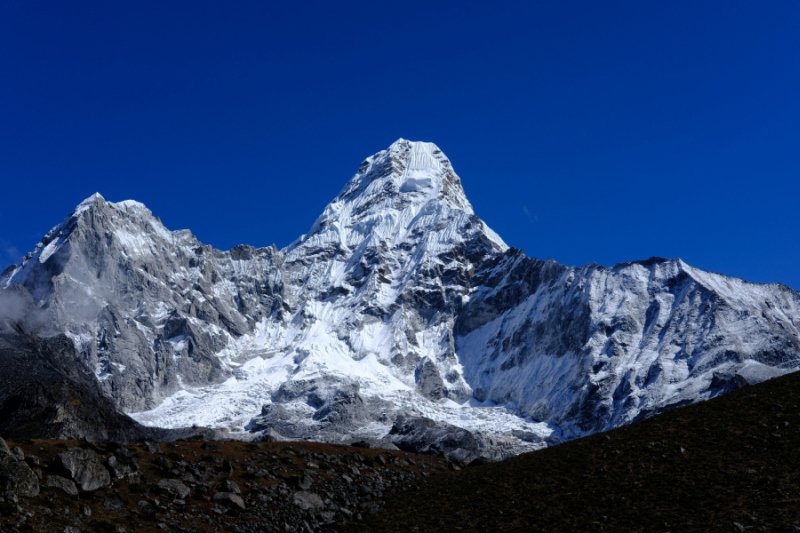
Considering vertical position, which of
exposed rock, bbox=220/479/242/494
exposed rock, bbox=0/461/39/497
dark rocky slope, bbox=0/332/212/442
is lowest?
exposed rock, bbox=0/461/39/497

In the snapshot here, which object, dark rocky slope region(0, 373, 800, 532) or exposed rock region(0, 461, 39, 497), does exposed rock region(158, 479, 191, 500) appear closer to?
dark rocky slope region(0, 373, 800, 532)

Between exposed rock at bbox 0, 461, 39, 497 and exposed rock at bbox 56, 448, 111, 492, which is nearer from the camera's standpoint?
exposed rock at bbox 0, 461, 39, 497

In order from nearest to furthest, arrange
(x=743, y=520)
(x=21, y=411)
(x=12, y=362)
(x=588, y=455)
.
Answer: (x=743, y=520), (x=588, y=455), (x=21, y=411), (x=12, y=362)

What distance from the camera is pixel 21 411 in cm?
10912

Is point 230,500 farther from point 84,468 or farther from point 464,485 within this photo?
point 464,485

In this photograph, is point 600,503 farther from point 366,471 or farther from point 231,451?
point 231,451

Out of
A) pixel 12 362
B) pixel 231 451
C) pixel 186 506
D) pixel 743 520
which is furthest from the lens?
pixel 12 362

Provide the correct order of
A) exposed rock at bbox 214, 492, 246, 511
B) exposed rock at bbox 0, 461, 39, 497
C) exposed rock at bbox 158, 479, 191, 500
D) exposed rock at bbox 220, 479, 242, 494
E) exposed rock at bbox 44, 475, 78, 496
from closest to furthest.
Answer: exposed rock at bbox 0, 461, 39, 497 < exposed rock at bbox 44, 475, 78, 496 < exposed rock at bbox 158, 479, 191, 500 < exposed rock at bbox 214, 492, 246, 511 < exposed rock at bbox 220, 479, 242, 494

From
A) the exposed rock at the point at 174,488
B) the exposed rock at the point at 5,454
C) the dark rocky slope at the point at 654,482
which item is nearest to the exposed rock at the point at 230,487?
the exposed rock at the point at 174,488

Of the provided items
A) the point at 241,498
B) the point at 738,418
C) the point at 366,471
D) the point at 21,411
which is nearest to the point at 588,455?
the point at 738,418

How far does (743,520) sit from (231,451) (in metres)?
32.7

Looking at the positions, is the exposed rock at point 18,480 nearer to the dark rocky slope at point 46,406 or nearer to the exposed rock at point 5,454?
the exposed rock at point 5,454

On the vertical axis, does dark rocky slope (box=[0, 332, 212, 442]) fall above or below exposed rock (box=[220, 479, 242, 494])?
above

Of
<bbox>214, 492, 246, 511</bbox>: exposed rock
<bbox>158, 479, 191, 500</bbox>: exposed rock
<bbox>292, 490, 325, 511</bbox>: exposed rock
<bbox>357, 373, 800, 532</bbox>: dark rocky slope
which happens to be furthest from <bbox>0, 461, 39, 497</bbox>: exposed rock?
<bbox>357, 373, 800, 532</bbox>: dark rocky slope
